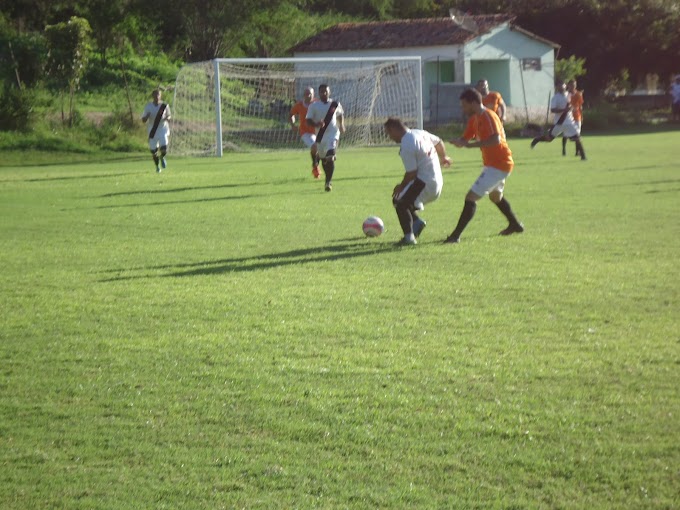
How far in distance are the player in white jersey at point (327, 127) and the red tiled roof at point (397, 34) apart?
2929cm

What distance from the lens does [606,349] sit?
6816 millimetres

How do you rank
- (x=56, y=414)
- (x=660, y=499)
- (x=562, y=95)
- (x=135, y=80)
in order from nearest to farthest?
1. (x=660, y=499)
2. (x=56, y=414)
3. (x=562, y=95)
4. (x=135, y=80)

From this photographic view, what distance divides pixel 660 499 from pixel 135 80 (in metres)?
39.6

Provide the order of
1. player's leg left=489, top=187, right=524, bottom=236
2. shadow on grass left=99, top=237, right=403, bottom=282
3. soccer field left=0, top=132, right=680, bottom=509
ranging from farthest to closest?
player's leg left=489, top=187, right=524, bottom=236 < shadow on grass left=99, top=237, right=403, bottom=282 < soccer field left=0, top=132, right=680, bottom=509

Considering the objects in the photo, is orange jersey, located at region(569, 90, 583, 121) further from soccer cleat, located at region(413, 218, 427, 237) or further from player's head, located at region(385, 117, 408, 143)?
player's head, located at region(385, 117, 408, 143)

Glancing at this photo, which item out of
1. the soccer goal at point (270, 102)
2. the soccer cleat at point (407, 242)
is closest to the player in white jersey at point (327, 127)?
the soccer cleat at point (407, 242)

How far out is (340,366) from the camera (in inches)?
256

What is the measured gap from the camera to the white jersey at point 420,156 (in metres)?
11.7

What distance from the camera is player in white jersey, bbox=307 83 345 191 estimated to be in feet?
63.2

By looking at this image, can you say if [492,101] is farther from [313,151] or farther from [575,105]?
[575,105]

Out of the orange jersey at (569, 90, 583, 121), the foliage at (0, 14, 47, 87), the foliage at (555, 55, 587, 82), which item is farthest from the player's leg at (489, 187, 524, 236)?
the foliage at (555, 55, 587, 82)

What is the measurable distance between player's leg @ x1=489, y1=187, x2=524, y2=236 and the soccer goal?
19.2 m

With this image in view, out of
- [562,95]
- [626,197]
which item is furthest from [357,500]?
[562,95]

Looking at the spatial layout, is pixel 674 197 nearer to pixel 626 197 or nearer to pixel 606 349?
pixel 626 197
